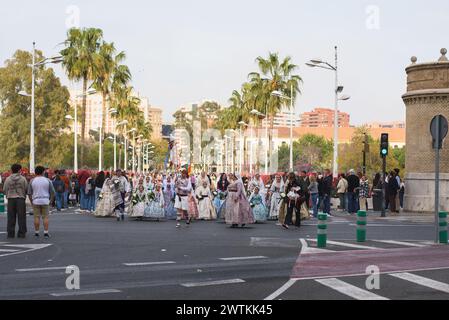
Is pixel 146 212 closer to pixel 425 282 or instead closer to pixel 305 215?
pixel 305 215

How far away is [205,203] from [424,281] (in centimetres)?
1595

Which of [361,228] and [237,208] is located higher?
[237,208]

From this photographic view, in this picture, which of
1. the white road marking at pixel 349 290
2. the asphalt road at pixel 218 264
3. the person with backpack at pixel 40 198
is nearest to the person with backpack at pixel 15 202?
the person with backpack at pixel 40 198

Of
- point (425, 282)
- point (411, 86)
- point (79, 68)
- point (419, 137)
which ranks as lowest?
point (425, 282)

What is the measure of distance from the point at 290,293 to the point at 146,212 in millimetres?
17042

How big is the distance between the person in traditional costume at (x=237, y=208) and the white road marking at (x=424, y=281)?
10.9m

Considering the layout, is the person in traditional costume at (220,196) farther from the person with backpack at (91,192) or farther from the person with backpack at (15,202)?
the person with backpack at (15,202)

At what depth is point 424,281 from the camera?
1148 centimetres

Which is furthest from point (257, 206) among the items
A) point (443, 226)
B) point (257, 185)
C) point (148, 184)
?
point (443, 226)

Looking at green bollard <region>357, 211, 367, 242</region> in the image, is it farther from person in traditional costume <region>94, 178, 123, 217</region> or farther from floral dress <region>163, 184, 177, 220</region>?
person in traditional costume <region>94, 178, 123, 217</region>

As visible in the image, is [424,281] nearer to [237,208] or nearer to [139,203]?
[237,208]

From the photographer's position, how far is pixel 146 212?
26.7 metres

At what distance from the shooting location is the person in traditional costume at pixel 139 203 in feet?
87.3
